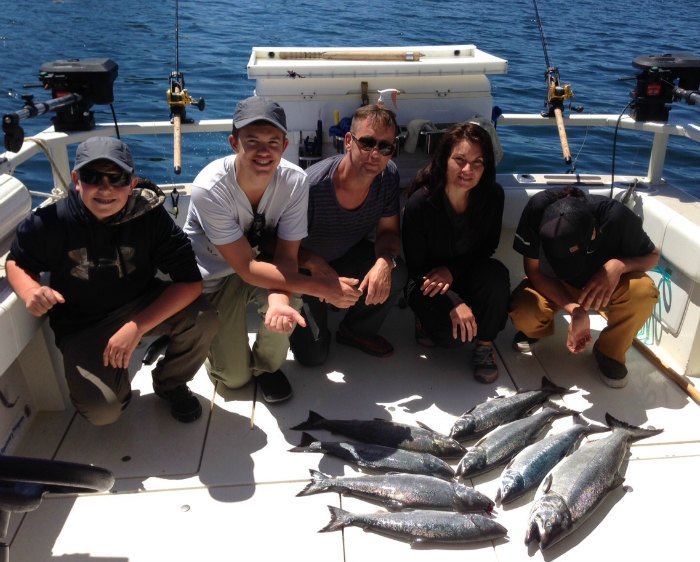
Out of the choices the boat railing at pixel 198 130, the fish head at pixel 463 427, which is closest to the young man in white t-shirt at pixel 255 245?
the fish head at pixel 463 427

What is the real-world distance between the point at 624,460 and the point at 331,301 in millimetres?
1518

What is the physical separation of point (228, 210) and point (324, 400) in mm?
1090

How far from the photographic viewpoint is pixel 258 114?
2.76 meters

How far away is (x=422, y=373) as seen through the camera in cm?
360

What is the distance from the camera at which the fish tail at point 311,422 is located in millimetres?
3121

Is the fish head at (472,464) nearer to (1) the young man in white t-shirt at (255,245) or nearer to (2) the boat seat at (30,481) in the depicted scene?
(1) the young man in white t-shirt at (255,245)

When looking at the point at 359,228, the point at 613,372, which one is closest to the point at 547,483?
the point at 613,372

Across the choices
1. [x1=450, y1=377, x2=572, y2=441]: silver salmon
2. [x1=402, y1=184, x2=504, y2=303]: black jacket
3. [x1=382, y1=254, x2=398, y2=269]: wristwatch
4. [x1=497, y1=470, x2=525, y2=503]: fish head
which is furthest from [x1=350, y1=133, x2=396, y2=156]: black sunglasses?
[x1=497, y1=470, x2=525, y2=503]: fish head

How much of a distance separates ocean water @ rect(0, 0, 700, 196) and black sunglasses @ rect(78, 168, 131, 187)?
574 cm

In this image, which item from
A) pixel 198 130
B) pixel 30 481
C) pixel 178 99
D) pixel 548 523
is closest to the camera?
pixel 30 481

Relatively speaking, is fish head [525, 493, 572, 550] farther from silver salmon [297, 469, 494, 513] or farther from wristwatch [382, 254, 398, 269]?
wristwatch [382, 254, 398, 269]

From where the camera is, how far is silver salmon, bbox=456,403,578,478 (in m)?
2.81

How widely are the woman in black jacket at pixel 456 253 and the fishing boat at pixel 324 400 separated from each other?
28 centimetres

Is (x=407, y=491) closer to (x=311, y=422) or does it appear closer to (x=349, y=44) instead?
(x=311, y=422)
